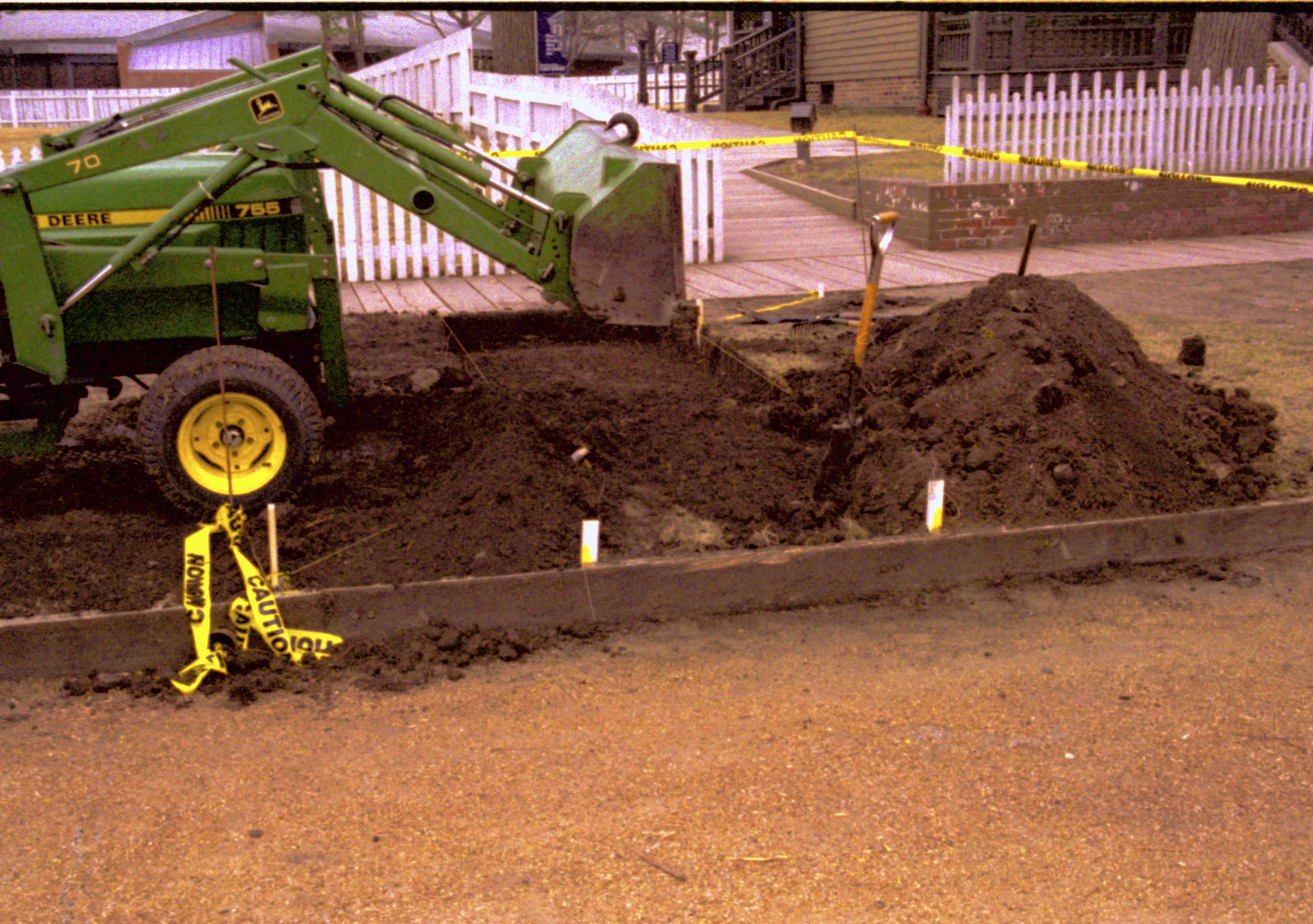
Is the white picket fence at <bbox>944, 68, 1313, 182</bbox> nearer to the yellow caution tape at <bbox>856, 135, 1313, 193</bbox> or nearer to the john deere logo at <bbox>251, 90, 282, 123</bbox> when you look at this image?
the yellow caution tape at <bbox>856, 135, 1313, 193</bbox>

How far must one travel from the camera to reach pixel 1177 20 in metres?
27.0

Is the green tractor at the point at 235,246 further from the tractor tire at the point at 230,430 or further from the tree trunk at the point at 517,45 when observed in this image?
the tree trunk at the point at 517,45

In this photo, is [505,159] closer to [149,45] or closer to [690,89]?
[690,89]

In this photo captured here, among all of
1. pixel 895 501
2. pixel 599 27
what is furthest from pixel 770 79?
pixel 599 27

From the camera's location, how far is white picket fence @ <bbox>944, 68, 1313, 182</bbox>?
14.9m

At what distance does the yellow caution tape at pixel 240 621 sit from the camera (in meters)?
4.62

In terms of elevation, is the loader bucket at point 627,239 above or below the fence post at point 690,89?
below

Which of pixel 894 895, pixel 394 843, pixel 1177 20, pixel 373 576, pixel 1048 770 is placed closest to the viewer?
pixel 894 895

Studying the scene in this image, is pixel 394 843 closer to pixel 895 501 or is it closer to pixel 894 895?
pixel 894 895

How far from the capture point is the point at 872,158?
20812mm

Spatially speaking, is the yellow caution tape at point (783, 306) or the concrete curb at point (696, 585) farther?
the yellow caution tape at point (783, 306)

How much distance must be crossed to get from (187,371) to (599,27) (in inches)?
2691

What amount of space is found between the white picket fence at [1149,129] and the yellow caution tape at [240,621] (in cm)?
1159

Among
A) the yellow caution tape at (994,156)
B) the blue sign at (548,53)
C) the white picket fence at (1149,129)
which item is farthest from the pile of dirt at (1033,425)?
the blue sign at (548,53)
